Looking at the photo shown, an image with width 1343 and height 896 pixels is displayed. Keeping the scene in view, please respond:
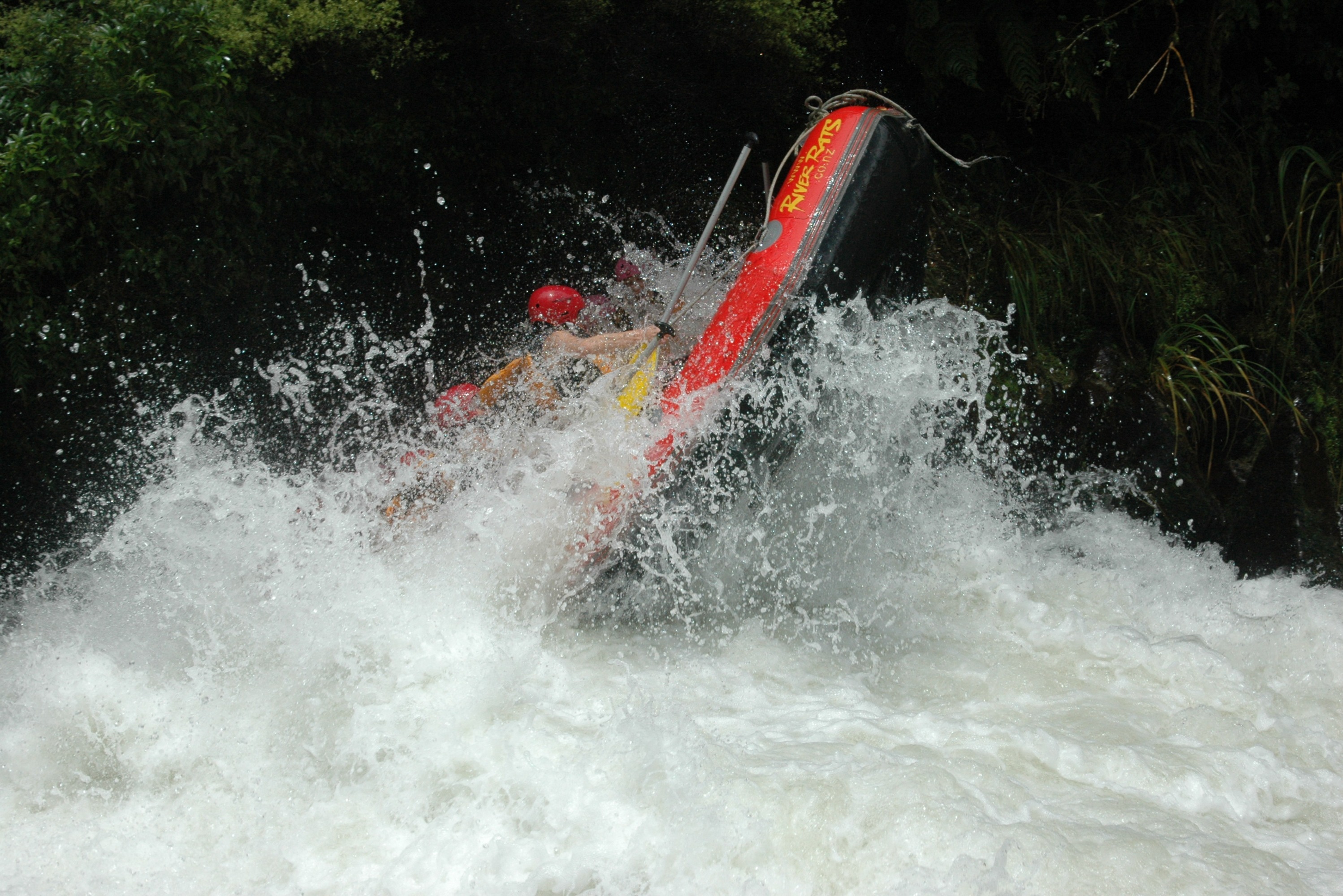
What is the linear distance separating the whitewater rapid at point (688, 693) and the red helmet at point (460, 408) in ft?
1.12

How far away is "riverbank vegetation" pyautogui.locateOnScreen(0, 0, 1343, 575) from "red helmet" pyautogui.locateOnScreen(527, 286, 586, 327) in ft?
2.86

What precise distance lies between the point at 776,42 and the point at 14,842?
169 inches

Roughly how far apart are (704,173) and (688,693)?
3046 millimetres

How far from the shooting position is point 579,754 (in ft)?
7.09

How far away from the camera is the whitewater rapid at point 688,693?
6.31 ft

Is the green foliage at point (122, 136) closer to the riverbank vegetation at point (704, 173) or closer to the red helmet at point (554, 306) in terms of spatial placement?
the riverbank vegetation at point (704, 173)

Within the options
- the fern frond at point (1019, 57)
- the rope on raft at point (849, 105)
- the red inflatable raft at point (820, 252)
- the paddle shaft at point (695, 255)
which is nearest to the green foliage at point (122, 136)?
the paddle shaft at point (695, 255)

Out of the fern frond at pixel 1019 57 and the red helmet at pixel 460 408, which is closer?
the red helmet at pixel 460 408

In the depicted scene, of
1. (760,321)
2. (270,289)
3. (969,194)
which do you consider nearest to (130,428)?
(270,289)

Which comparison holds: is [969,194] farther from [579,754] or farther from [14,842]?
[14,842]

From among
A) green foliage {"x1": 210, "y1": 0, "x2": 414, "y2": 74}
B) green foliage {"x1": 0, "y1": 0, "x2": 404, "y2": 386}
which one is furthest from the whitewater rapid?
green foliage {"x1": 210, "y1": 0, "x2": 414, "y2": 74}

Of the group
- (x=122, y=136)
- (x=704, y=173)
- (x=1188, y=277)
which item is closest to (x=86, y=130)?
(x=122, y=136)

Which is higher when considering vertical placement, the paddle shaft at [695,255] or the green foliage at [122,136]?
the green foliage at [122,136]

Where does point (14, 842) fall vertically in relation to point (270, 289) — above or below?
below
